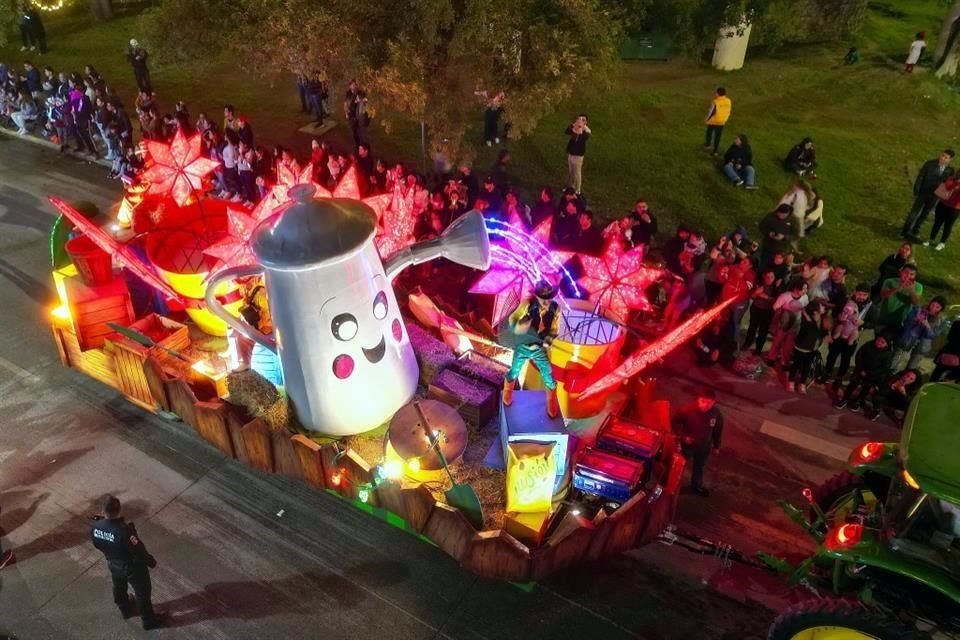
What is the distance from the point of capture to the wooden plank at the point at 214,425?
8133 mm

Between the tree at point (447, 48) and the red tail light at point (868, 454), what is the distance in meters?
6.16

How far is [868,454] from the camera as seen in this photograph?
22.4 ft

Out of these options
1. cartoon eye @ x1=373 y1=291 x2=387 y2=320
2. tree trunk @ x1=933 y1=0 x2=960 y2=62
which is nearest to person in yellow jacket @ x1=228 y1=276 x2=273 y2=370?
cartoon eye @ x1=373 y1=291 x2=387 y2=320

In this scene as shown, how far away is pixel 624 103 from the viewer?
63.3ft

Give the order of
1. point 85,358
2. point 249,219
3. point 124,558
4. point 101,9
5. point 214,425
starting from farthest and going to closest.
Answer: point 101,9 < point 85,358 < point 249,219 < point 214,425 < point 124,558

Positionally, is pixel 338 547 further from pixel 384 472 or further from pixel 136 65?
pixel 136 65

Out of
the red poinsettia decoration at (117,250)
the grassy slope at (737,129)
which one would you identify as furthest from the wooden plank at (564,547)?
the grassy slope at (737,129)

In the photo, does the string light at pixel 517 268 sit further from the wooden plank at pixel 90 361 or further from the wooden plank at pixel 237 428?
the wooden plank at pixel 90 361

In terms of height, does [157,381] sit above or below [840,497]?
below

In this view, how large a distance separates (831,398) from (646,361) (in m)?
3.49

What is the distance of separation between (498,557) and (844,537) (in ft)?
9.81

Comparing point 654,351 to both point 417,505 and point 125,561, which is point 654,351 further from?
point 125,561

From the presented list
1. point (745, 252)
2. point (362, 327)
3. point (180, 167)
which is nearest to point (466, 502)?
point (362, 327)

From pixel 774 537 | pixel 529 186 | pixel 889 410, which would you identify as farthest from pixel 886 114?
pixel 774 537
